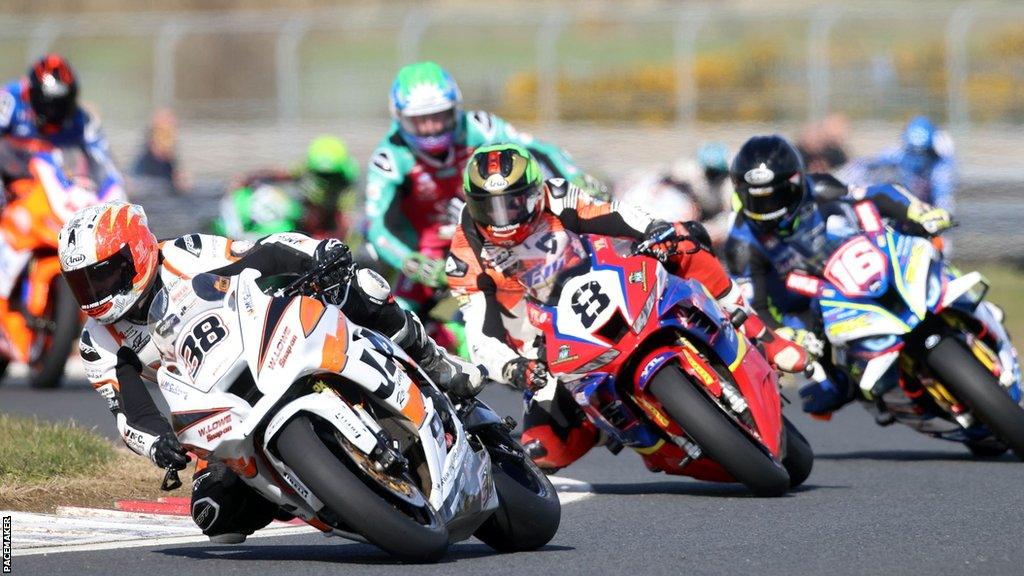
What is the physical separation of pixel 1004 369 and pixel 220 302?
4875 mm

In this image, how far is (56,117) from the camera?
47.1 ft

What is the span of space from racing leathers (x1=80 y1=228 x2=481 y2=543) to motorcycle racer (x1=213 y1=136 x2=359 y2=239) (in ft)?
26.0

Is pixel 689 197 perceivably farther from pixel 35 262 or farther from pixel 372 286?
pixel 372 286

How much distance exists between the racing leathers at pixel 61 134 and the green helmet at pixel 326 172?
66.4 inches

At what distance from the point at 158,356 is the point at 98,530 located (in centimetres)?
134

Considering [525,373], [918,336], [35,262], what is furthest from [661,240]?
[35,262]

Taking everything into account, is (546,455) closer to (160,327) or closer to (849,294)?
(849,294)

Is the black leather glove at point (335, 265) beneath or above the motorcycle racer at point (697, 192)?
above

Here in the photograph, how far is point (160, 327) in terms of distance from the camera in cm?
653

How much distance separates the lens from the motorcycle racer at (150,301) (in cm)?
662

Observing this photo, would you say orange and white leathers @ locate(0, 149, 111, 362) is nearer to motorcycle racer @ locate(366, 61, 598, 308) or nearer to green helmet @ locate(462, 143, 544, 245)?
motorcycle racer @ locate(366, 61, 598, 308)

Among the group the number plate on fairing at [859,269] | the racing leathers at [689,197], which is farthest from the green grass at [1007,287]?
the number plate on fairing at [859,269]

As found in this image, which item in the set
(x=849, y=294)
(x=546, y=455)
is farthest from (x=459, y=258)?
(x=849, y=294)

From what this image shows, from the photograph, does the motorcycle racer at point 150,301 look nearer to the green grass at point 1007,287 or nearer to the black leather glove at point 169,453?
the black leather glove at point 169,453
